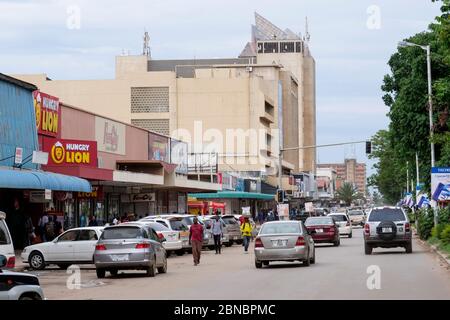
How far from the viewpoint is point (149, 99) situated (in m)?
118

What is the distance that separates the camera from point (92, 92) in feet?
390

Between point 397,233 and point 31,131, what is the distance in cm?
1587

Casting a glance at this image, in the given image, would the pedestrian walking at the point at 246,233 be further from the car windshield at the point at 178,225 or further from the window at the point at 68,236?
the window at the point at 68,236

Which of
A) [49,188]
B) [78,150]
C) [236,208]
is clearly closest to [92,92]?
[236,208]

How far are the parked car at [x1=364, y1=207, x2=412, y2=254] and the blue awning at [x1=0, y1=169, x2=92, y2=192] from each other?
12.0m

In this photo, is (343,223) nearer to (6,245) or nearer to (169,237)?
(169,237)

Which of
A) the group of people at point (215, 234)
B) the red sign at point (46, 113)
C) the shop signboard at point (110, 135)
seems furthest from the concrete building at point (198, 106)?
the group of people at point (215, 234)

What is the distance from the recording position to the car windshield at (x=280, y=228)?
99.1 ft

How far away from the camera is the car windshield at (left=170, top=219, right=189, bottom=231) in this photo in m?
40.2

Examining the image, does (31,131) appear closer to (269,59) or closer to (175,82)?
(175,82)

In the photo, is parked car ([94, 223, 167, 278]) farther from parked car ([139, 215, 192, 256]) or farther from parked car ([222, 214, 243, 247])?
parked car ([222, 214, 243, 247])

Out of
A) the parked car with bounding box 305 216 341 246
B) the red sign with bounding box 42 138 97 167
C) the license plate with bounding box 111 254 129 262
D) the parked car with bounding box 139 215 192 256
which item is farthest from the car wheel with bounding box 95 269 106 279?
the parked car with bounding box 305 216 341 246

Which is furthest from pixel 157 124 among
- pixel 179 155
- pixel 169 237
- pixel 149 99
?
pixel 169 237

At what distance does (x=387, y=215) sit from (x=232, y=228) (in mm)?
15059
